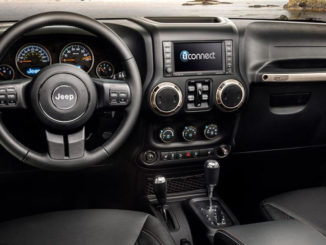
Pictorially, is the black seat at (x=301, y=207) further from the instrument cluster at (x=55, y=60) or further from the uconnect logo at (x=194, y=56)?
the instrument cluster at (x=55, y=60)

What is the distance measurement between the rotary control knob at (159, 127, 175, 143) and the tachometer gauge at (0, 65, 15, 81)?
0.63 m

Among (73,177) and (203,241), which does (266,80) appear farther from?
(73,177)

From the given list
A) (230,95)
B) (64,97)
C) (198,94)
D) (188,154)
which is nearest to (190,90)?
(198,94)

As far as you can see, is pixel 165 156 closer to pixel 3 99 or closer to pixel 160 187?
pixel 160 187

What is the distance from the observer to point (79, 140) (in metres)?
1.47

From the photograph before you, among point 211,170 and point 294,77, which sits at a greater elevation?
point 294,77

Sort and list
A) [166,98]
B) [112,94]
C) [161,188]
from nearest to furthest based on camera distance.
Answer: [112,94] < [166,98] < [161,188]

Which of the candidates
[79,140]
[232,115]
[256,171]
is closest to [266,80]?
[232,115]

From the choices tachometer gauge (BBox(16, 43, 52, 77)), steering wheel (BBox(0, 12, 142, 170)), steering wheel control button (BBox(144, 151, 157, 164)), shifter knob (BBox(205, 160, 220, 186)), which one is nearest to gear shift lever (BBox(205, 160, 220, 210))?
shifter knob (BBox(205, 160, 220, 186))

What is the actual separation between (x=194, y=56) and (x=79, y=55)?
1.45 feet

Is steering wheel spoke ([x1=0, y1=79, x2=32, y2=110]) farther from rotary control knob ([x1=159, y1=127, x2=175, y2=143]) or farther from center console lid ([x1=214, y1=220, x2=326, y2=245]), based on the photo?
center console lid ([x1=214, y1=220, x2=326, y2=245])

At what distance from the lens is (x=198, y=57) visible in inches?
69.7

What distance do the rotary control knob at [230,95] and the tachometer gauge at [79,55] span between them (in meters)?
0.52

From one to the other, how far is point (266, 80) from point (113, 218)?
867 millimetres
